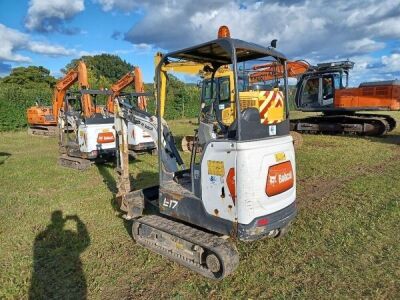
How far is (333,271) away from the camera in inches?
154

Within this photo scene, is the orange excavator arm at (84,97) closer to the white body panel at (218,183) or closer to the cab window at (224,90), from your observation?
the cab window at (224,90)

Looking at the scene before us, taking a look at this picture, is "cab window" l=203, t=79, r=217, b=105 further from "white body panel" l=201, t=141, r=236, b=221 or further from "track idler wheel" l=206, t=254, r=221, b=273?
"track idler wheel" l=206, t=254, r=221, b=273

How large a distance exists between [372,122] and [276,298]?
524 inches

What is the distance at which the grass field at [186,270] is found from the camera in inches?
145

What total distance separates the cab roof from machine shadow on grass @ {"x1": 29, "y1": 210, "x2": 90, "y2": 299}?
2876mm

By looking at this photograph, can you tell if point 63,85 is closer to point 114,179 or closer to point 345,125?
point 114,179

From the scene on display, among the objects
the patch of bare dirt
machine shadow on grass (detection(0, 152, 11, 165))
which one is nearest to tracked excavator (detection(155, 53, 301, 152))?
the patch of bare dirt

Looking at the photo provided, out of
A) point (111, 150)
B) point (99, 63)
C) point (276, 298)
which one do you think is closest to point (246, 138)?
point (276, 298)

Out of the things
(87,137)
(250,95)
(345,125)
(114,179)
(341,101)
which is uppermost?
(250,95)

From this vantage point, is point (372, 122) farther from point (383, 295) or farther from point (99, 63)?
point (99, 63)

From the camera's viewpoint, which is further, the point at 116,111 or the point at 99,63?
the point at 99,63

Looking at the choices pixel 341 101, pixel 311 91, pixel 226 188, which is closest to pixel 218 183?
pixel 226 188

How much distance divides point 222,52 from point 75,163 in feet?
21.2

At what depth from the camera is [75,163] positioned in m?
9.69
